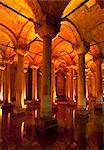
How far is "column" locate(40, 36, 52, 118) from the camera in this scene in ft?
21.1

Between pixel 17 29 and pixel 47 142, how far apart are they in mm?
6996

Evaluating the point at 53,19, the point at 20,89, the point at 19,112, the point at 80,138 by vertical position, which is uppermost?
the point at 53,19

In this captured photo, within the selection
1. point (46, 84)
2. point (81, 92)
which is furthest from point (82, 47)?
point (46, 84)

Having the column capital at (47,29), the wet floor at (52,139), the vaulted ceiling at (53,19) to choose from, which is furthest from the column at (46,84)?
the vaulted ceiling at (53,19)

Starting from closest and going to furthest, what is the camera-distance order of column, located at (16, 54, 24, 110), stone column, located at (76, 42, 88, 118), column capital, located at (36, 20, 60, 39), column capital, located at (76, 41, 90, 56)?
1. column capital, located at (36, 20, 60, 39)
2. stone column, located at (76, 42, 88, 118)
3. column capital, located at (76, 41, 90, 56)
4. column, located at (16, 54, 24, 110)

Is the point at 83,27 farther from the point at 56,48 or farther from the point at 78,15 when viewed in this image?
the point at 56,48

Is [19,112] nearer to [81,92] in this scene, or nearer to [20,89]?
[20,89]

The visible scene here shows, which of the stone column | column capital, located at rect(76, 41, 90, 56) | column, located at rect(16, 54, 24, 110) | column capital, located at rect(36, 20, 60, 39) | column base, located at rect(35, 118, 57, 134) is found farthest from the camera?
column, located at rect(16, 54, 24, 110)

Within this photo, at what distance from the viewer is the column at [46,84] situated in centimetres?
644

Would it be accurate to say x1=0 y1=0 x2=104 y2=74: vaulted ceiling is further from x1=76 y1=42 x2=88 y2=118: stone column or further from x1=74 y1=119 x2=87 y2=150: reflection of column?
x1=74 y1=119 x2=87 y2=150: reflection of column

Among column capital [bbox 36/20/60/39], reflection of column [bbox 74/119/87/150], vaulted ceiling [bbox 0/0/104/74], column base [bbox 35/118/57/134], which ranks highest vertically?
vaulted ceiling [bbox 0/0/104/74]

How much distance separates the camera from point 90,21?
9.44m

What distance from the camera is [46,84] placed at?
21.5ft

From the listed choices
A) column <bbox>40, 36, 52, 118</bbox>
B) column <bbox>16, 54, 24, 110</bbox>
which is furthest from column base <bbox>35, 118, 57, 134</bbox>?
column <bbox>16, 54, 24, 110</bbox>
